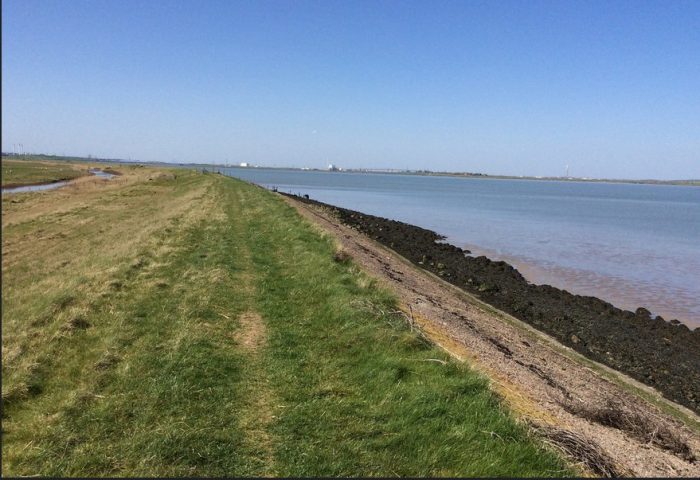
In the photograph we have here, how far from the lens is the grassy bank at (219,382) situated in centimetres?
471

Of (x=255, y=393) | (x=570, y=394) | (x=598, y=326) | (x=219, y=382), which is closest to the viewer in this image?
(x=255, y=393)

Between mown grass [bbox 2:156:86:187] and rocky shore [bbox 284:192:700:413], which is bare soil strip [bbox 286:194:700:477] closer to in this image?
rocky shore [bbox 284:192:700:413]

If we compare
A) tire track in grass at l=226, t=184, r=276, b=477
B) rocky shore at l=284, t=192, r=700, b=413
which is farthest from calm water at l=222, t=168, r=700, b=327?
tire track in grass at l=226, t=184, r=276, b=477

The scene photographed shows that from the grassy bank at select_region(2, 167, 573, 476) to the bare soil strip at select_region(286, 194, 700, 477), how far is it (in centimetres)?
103

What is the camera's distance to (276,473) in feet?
15.0

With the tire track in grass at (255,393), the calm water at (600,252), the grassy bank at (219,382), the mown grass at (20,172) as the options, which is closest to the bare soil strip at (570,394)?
the grassy bank at (219,382)

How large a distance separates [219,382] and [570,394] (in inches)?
252

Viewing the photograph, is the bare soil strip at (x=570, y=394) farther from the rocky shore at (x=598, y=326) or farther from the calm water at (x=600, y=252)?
the calm water at (x=600, y=252)

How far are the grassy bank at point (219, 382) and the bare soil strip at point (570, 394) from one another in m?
1.03

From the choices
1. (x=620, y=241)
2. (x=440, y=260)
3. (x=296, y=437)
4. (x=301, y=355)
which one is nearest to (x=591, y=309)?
(x=440, y=260)

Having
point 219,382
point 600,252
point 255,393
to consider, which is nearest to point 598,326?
point 255,393

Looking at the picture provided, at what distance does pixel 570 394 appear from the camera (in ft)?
28.4

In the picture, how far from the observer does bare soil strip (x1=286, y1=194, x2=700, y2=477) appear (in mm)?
5876

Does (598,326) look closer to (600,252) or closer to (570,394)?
(570,394)
